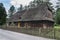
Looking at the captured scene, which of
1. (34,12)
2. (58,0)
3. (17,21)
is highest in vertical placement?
(58,0)

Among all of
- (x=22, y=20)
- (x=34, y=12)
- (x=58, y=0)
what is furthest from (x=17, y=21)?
(x=58, y=0)

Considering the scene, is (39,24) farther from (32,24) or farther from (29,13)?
(29,13)

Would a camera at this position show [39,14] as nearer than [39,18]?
No

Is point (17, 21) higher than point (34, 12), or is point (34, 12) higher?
point (34, 12)

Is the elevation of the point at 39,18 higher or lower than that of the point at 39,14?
lower

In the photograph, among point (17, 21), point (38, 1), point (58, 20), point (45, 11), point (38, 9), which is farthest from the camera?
point (38, 1)

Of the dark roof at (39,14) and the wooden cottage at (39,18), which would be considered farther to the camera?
the dark roof at (39,14)

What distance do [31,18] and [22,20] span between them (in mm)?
4370

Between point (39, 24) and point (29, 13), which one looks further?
point (29, 13)

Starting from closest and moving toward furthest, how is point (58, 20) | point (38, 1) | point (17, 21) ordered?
1. point (58, 20)
2. point (17, 21)
3. point (38, 1)

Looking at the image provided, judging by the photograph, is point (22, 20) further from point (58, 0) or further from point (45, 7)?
point (58, 0)

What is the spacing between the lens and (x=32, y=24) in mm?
46281

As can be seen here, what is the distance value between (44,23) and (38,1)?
34.8 metres

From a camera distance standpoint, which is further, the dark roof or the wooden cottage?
the dark roof
